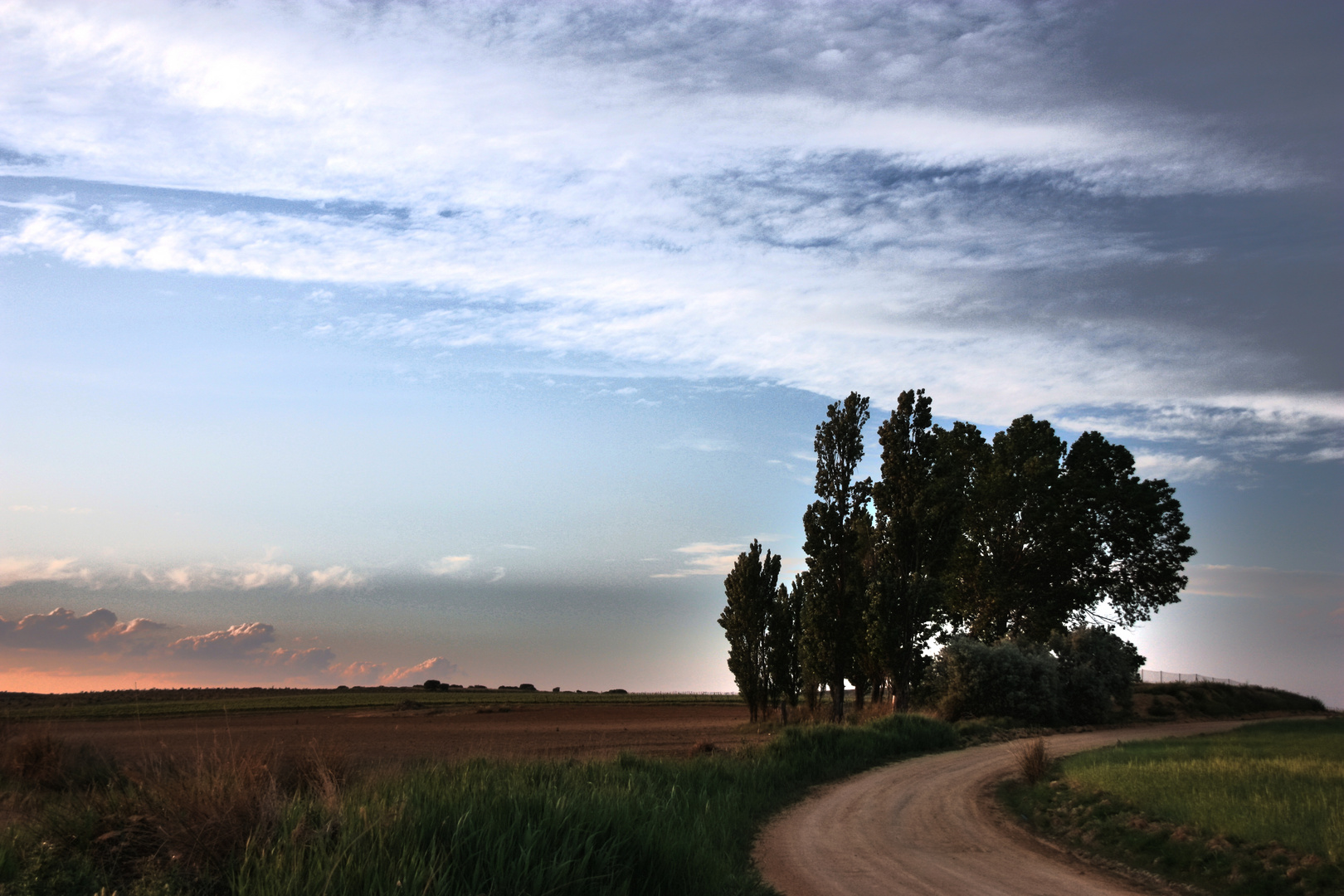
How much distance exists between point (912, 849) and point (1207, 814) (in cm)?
534

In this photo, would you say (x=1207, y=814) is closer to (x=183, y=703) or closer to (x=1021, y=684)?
(x=1021, y=684)

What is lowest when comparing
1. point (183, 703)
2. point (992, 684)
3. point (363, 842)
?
point (183, 703)

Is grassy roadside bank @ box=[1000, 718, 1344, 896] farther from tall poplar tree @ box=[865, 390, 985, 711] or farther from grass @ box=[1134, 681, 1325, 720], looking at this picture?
grass @ box=[1134, 681, 1325, 720]

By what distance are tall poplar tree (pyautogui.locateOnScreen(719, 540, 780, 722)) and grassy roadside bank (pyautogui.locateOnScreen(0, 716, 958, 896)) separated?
3288 centimetres

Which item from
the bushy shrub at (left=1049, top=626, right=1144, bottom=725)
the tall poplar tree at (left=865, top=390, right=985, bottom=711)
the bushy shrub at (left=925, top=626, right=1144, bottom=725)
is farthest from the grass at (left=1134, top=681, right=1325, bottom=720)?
the tall poplar tree at (left=865, top=390, right=985, bottom=711)

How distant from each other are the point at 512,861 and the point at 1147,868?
11188 mm

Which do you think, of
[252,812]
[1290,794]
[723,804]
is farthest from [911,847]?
[252,812]

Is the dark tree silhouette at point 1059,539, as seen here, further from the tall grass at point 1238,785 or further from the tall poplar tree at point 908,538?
the tall grass at point 1238,785

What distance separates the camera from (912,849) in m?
14.2

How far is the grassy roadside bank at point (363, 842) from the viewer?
7.45 meters

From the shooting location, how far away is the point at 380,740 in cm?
4081

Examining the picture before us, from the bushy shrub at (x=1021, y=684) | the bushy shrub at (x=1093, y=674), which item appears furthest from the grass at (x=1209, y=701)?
the bushy shrub at (x=1021, y=684)

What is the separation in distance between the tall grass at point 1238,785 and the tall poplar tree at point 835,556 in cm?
1566

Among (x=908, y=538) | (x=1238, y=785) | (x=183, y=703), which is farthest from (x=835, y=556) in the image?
(x=183, y=703)
